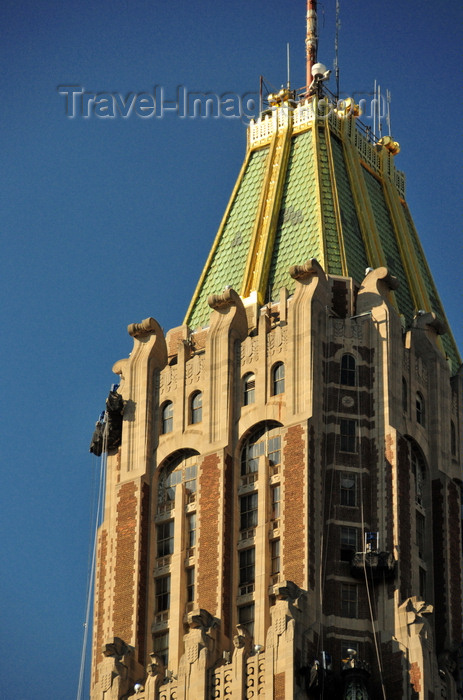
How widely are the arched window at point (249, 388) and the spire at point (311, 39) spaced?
27713mm

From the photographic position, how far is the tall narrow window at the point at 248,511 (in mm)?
138875

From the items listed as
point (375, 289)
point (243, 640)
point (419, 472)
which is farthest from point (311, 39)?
point (243, 640)

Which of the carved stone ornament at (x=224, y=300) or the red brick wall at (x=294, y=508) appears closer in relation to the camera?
the red brick wall at (x=294, y=508)

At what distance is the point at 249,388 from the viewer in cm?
14338

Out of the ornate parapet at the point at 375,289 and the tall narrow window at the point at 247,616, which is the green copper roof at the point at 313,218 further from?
the tall narrow window at the point at 247,616

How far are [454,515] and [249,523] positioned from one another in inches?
521

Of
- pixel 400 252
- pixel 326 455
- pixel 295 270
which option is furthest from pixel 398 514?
pixel 400 252

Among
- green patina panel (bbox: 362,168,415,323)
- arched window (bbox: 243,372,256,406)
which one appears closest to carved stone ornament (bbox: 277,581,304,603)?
arched window (bbox: 243,372,256,406)

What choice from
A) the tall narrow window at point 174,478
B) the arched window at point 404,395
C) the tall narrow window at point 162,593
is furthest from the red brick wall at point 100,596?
the arched window at point 404,395

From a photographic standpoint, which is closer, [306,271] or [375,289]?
[306,271]

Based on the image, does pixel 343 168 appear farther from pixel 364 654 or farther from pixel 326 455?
pixel 364 654

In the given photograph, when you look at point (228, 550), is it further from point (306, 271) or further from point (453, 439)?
point (306, 271)

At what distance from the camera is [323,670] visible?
130000mm

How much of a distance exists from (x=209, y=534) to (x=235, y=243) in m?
24.0
